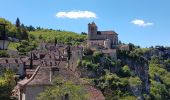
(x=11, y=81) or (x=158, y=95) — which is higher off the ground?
(x=11, y=81)

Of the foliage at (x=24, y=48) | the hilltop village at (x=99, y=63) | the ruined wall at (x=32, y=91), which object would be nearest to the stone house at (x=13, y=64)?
the hilltop village at (x=99, y=63)

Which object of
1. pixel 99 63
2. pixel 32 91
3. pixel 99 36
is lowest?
pixel 99 63

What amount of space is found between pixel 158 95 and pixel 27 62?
238 ft

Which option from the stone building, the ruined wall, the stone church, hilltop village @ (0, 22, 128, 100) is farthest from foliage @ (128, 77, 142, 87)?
the ruined wall

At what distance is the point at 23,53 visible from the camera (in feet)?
579

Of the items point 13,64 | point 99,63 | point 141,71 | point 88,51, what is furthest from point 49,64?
point 141,71

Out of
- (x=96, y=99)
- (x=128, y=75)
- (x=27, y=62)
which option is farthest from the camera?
(x=128, y=75)

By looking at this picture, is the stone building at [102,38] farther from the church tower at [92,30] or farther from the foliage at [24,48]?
the foliage at [24,48]

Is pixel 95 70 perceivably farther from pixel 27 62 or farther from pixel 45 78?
pixel 45 78

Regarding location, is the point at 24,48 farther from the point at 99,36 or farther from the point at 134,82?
the point at 134,82

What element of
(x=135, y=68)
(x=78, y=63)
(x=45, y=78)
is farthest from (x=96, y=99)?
(x=135, y=68)

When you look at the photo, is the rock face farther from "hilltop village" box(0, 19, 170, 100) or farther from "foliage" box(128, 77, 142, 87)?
"foliage" box(128, 77, 142, 87)

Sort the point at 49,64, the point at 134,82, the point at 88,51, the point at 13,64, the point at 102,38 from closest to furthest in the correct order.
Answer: the point at 49,64 < the point at 13,64 < the point at 88,51 < the point at 134,82 < the point at 102,38

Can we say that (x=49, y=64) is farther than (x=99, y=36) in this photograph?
No
